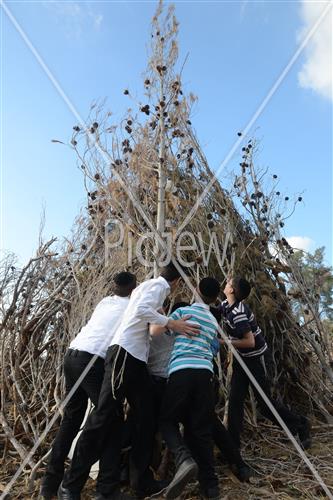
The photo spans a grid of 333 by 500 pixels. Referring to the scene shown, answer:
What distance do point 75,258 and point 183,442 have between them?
3.08m

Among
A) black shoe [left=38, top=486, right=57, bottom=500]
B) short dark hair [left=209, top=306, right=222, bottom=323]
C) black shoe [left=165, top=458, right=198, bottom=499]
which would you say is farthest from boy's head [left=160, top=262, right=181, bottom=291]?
black shoe [left=38, top=486, right=57, bottom=500]

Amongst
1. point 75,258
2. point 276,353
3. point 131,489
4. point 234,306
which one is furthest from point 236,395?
point 75,258

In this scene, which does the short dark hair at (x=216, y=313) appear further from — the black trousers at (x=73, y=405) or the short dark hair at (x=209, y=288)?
the black trousers at (x=73, y=405)

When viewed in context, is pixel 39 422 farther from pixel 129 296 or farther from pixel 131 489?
pixel 129 296

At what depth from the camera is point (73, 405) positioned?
9.80ft

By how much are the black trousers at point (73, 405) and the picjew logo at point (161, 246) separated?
4.52 ft

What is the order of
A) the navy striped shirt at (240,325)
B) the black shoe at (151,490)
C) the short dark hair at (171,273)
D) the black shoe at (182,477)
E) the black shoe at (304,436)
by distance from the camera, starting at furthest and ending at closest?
the black shoe at (304,436) < the navy striped shirt at (240,325) < the short dark hair at (171,273) < the black shoe at (151,490) < the black shoe at (182,477)

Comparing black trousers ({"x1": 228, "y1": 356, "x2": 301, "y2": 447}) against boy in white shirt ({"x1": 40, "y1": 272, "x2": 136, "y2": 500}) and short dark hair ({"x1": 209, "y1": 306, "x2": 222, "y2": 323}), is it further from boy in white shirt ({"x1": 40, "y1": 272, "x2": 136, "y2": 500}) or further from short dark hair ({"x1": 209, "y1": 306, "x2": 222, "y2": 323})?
boy in white shirt ({"x1": 40, "y1": 272, "x2": 136, "y2": 500})

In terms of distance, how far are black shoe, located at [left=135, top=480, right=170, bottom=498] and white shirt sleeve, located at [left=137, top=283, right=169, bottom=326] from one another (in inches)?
46.1

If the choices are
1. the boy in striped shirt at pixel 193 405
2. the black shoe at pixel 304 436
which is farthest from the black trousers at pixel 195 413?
the black shoe at pixel 304 436

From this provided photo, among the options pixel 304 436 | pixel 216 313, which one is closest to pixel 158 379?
pixel 216 313

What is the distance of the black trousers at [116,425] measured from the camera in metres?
2.78

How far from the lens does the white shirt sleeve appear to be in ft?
9.28

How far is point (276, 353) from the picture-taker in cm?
508
